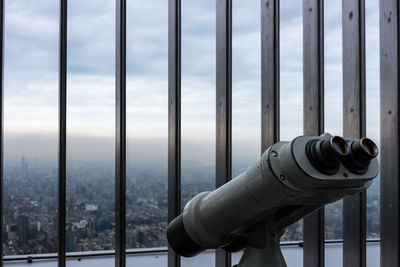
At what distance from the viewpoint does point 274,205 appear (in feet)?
2.50

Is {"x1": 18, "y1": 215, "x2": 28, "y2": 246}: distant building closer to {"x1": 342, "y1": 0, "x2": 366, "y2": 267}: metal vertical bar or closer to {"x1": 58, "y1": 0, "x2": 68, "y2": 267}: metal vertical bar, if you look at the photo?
{"x1": 58, "y1": 0, "x2": 68, "y2": 267}: metal vertical bar

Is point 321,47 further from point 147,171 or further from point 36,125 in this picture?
point 36,125

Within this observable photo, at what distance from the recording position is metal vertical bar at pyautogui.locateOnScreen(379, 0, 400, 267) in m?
1.88

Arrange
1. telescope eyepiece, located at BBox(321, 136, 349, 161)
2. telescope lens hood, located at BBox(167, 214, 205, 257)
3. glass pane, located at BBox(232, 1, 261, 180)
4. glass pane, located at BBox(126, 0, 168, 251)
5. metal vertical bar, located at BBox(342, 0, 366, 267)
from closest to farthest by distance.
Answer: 1. telescope eyepiece, located at BBox(321, 136, 349, 161)
2. telescope lens hood, located at BBox(167, 214, 205, 257)
3. glass pane, located at BBox(126, 0, 168, 251)
4. glass pane, located at BBox(232, 1, 261, 180)
5. metal vertical bar, located at BBox(342, 0, 366, 267)

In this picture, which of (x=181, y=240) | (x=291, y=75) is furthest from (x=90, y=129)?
(x=291, y=75)

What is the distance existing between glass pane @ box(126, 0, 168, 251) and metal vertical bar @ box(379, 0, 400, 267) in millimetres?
1062

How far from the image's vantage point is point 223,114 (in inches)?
68.4

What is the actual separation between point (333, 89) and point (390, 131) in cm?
34

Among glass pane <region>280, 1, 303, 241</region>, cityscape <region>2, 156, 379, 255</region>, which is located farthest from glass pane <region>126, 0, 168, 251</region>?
glass pane <region>280, 1, 303, 241</region>

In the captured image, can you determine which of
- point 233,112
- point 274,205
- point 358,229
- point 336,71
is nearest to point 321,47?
point 336,71

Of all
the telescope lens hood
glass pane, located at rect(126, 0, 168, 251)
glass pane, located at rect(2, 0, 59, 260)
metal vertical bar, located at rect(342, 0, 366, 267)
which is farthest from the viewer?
metal vertical bar, located at rect(342, 0, 366, 267)

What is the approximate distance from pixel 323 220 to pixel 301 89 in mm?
631

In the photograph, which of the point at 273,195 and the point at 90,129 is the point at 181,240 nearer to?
the point at 273,195

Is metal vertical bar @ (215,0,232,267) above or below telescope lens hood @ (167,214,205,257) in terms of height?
above
